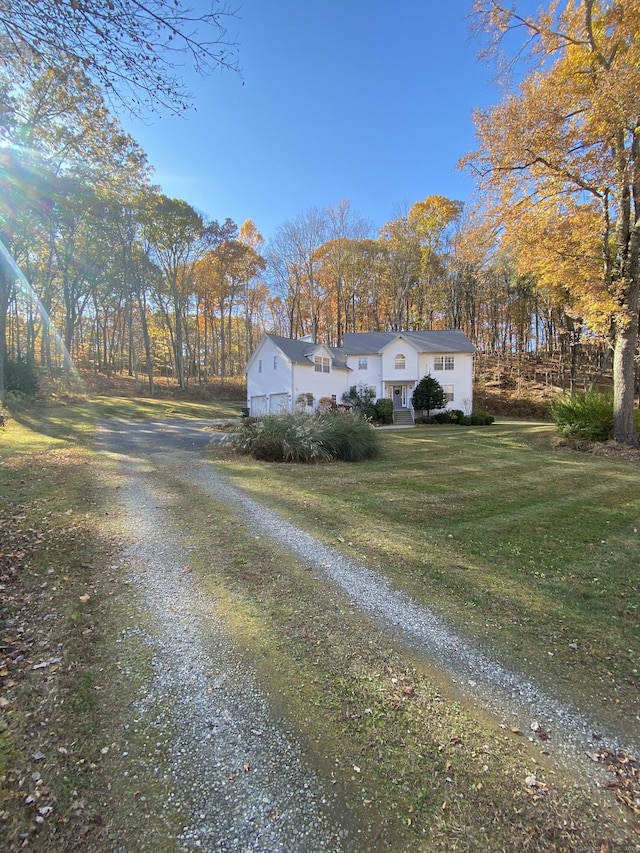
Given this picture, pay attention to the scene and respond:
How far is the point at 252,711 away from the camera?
2.29m

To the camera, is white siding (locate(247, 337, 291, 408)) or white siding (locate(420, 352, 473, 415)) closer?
white siding (locate(247, 337, 291, 408))

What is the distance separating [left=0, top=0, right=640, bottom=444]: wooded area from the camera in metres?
11.0

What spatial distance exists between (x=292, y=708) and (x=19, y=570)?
3294 millimetres

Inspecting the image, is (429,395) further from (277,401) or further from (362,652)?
(362,652)

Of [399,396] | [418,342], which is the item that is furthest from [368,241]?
[399,396]

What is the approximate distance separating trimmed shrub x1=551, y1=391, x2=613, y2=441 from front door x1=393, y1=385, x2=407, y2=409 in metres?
14.4

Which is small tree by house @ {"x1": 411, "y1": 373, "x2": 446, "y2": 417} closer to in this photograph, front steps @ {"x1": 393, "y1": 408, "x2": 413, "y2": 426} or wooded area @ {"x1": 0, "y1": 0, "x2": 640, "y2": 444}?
front steps @ {"x1": 393, "y1": 408, "x2": 413, "y2": 426}

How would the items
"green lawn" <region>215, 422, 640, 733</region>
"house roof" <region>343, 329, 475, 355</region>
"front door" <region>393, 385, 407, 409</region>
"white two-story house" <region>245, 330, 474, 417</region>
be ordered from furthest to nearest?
"front door" <region>393, 385, 407, 409</region> → "house roof" <region>343, 329, 475, 355</region> → "white two-story house" <region>245, 330, 474, 417</region> → "green lawn" <region>215, 422, 640, 733</region>

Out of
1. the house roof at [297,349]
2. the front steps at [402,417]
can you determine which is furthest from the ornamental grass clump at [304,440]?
the front steps at [402,417]

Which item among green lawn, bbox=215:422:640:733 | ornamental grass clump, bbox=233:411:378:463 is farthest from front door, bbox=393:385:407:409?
green lawn, bbox=215:422:640:733

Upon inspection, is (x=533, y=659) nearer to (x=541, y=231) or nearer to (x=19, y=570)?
(x=19, y=570)

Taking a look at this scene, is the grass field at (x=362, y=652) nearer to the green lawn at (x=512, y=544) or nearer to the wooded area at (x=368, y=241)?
the green lawn at (x=512, y=544)

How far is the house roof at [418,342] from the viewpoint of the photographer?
27.3 metres

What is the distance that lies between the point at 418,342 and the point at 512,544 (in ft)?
81.3
